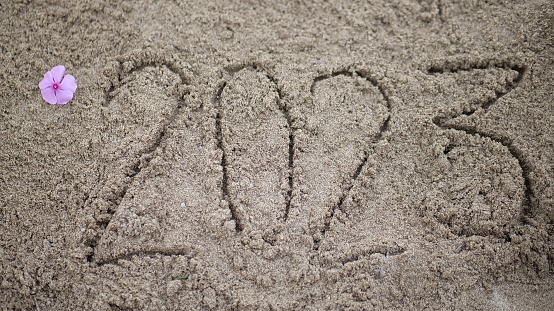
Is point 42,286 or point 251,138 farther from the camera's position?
point 251,138

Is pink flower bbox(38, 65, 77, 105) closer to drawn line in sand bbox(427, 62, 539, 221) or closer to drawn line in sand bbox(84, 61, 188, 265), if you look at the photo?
drawn line in sand bbox(84, 61, 188, 265)

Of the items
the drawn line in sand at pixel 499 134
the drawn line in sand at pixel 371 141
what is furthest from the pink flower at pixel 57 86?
the drawn line in sand at pixel 499 134

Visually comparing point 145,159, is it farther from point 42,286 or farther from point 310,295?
point 310,295

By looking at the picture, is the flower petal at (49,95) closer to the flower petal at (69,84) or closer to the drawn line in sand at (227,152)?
the flower petal at (69,84)

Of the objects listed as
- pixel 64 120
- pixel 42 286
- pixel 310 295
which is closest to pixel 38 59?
pixel 64 120

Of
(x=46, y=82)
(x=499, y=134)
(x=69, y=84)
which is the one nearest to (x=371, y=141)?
(x=499, y=134)

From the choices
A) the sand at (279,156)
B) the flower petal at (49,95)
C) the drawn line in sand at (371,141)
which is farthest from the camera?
the flower petal at (49,95)
